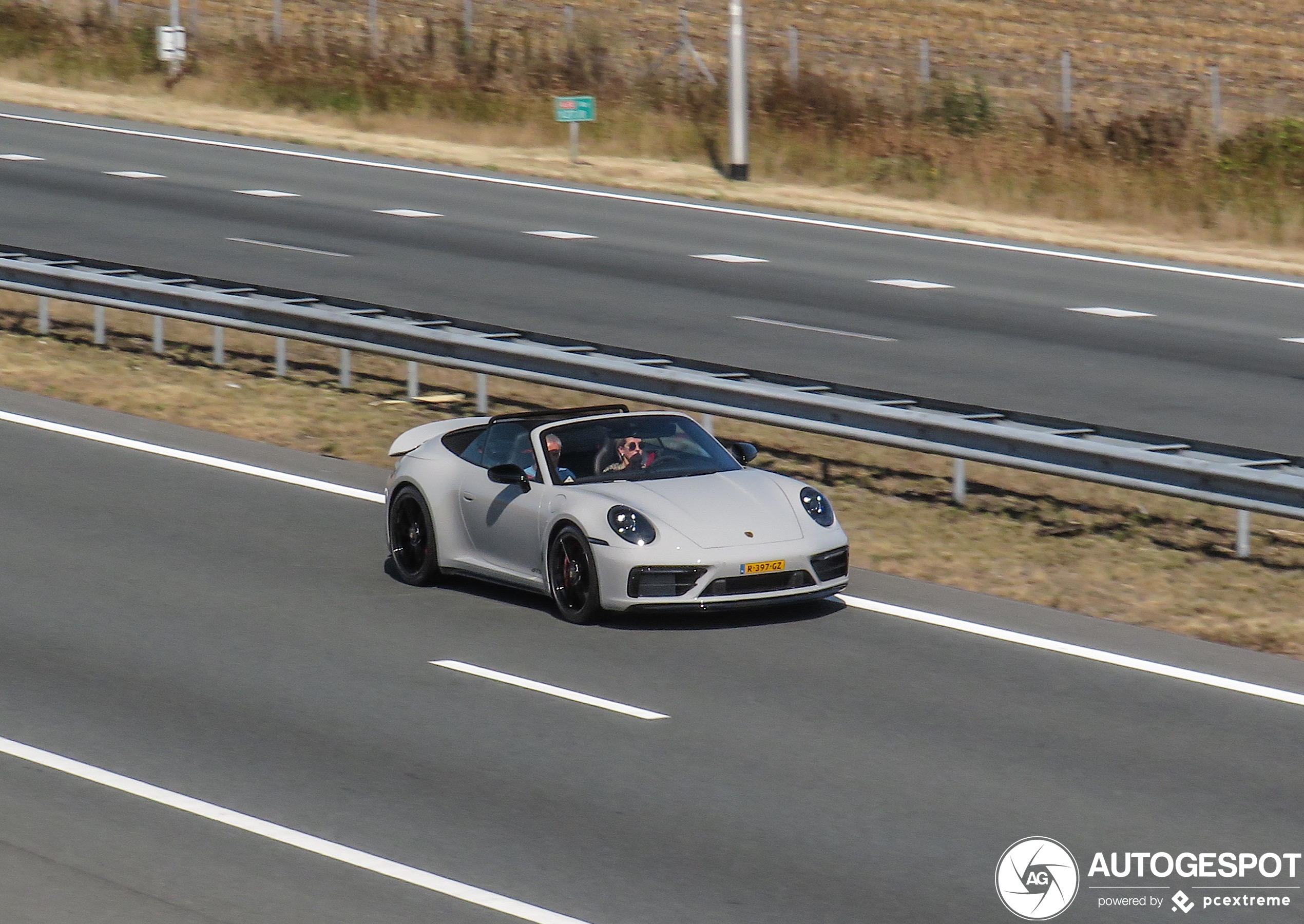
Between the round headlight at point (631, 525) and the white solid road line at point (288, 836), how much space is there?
3.51 meters

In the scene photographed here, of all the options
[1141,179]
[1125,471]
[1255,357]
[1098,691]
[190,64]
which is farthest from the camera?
[190,64]

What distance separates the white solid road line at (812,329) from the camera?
865 inches

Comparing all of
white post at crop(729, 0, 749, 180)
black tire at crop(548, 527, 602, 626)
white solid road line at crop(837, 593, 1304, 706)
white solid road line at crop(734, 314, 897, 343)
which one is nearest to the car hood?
black tire at crop(548, 527, 602, 626)

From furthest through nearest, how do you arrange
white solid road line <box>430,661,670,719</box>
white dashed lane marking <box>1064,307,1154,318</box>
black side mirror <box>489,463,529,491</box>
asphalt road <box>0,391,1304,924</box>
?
white dashed lane marking <box>1064,307,1154,318</box>
black side mirror <box>489,463,529,491</box>
white solid road line <box>430,661,670,719</box>
asphalt road <box>0,391,1304,924</box>

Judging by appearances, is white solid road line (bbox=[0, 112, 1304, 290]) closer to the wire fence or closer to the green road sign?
the green road sign

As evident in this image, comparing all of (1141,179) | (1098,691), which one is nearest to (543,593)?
(1098,691)

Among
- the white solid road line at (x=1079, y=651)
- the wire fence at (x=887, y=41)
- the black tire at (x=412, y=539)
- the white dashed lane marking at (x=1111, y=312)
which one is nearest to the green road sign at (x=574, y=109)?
the wire fence at (x=887, y=41)

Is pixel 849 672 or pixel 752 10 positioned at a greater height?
pixel 752 10

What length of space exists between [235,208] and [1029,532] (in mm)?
18084

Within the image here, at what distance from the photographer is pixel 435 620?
487 inches

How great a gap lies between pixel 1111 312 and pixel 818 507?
12618 mm

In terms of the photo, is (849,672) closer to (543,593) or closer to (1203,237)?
(543,593)

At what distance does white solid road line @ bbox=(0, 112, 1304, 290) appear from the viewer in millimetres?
27577

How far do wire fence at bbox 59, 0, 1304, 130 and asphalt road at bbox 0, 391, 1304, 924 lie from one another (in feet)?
83.7
